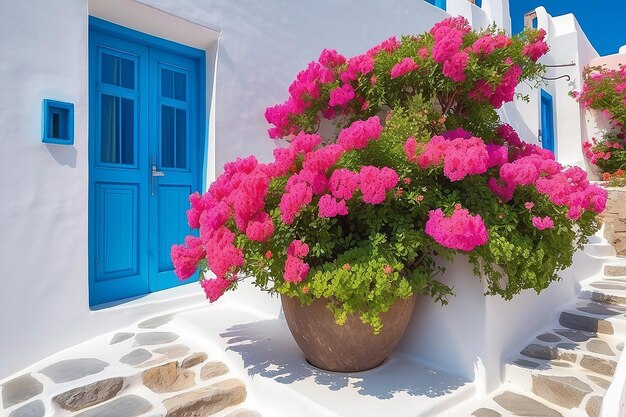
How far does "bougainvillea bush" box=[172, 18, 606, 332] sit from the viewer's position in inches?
83.1

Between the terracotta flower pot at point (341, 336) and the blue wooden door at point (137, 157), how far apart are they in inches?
69.2

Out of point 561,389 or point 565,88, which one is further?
point 565,88

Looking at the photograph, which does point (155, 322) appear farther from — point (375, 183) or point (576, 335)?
point (576, 335)

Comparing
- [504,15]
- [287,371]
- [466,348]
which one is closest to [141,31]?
[287,371]

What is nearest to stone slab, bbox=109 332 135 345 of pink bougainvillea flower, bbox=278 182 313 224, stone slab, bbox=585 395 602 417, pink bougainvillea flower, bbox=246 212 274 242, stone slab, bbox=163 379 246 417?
stone slab, bbox=163 379 246 417

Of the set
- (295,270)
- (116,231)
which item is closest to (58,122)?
(116,231)

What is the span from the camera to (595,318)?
10.8 feet

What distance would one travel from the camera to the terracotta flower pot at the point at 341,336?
2.34m

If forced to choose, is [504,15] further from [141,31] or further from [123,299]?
[123,299]

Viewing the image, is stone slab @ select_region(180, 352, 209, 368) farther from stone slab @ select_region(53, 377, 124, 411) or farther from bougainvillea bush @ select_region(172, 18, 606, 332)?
bougainvillea bush @ select_region(172, 18, 606, 332)

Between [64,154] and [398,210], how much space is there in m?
2.49

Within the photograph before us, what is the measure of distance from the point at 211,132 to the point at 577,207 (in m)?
3.13

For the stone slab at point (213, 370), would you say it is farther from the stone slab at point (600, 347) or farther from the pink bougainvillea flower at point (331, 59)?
the pink bougainvillea flower at point (331, 59)

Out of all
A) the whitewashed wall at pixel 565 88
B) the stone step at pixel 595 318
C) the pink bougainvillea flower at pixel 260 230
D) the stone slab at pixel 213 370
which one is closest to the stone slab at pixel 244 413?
the stone slab at pixel 213 370
